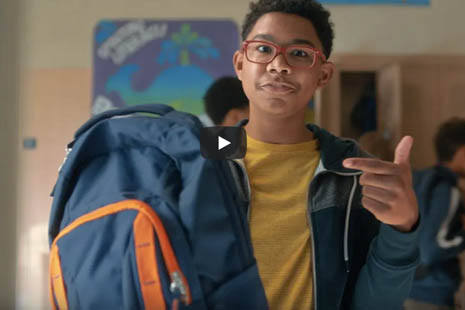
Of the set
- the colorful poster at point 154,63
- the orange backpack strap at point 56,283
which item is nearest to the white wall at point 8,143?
the colorful poster at point 154,63

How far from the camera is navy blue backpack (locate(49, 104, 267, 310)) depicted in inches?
14.7

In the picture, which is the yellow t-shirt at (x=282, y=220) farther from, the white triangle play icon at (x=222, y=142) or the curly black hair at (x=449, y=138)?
the curly black hair at (x=449, y=138)

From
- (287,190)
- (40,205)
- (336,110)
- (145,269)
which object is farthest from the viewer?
(40,205)

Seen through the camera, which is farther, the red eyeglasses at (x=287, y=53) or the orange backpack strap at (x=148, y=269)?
the red eyeglasses at (x=287, y=53)

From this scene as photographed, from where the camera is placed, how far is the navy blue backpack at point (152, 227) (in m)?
0.37

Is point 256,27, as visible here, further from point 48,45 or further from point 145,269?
point 48,45

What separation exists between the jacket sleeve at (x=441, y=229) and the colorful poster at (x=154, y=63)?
0.86 metres

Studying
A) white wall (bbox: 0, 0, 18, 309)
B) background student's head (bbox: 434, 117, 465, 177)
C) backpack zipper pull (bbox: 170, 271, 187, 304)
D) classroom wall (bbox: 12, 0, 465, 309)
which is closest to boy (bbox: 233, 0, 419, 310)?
backpack zipper pull (bbox: 170, 271, 187, 304)

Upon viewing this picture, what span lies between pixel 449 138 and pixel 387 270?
44.2 inches

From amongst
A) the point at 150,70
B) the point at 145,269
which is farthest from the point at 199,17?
the point at 145,269

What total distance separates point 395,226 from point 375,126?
1023 millimetres

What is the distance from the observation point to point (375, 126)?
55.4 inches

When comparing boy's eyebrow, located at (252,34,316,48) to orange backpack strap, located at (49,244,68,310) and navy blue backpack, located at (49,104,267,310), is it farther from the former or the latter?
orange backpack strap, located at (49,244,68,310)

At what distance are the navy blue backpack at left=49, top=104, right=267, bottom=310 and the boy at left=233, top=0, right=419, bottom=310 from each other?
0.32ft
